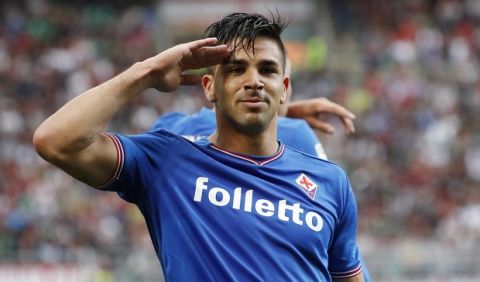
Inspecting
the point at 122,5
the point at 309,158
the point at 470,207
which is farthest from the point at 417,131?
the point at 309,158

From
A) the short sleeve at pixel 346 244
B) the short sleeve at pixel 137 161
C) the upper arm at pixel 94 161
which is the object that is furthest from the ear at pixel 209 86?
the short sleeve at pixel 346 244

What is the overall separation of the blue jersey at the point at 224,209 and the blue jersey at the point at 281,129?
1.56 m

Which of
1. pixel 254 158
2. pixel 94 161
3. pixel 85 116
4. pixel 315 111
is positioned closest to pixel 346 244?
pixel 254 158

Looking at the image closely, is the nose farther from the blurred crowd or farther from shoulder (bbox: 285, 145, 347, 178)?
the blurred crowd

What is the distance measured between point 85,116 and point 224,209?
0.65 metres

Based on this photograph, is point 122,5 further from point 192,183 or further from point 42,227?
point 192,183

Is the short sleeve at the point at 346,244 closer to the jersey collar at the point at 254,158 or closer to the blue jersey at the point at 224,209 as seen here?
the blue jersey at the point at 224,209

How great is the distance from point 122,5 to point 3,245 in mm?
8989

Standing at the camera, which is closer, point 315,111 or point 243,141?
point 243,141

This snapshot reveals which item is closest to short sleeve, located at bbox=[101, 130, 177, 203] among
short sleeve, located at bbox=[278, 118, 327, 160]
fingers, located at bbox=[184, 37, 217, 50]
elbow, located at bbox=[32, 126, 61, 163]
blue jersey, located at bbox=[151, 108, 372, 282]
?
elbow, located at bbox=[32, 126, 61, 163]

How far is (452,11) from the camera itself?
22438mm

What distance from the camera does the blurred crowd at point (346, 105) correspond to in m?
14.6

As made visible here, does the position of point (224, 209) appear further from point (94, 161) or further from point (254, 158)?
point (94, 161)

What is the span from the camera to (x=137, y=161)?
3.74m
